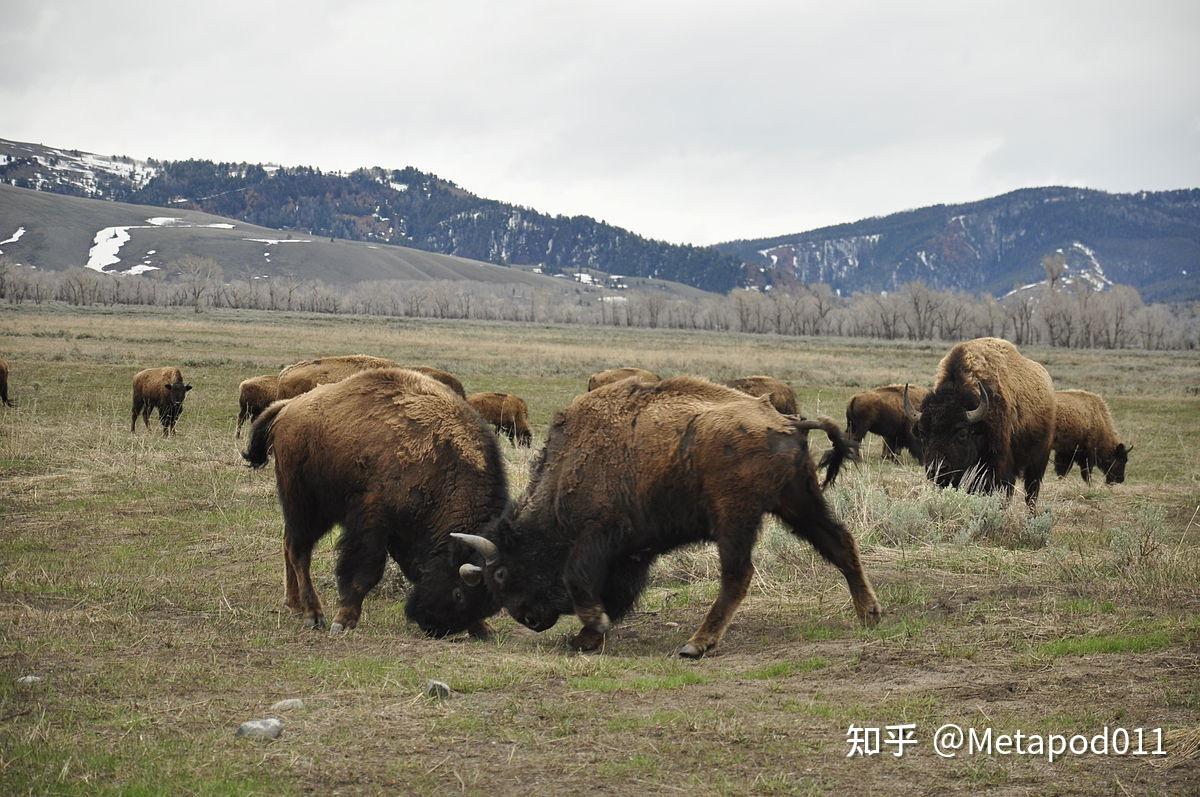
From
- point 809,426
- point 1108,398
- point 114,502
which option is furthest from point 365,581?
point 1108,398

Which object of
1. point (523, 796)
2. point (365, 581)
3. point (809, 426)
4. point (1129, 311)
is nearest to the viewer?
point (523, 796)

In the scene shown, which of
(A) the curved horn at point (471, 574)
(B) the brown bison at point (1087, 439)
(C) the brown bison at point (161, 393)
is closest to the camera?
(A) the curved horn at point (471, 574)

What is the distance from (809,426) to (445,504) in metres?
3.08

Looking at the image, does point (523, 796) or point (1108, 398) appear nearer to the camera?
point (523, 796)

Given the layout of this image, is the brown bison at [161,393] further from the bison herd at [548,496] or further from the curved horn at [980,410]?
the curved horn at [980,410]

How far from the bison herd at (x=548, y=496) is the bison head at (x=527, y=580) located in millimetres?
11

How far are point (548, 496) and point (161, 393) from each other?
1864cm

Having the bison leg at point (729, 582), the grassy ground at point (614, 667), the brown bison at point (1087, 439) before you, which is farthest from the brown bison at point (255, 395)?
the brown bison at point (1087, 439)

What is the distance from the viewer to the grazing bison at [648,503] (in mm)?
7352

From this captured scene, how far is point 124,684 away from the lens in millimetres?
5801

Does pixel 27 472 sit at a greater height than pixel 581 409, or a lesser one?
lesser

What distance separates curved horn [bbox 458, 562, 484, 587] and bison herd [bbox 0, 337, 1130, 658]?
0.02m

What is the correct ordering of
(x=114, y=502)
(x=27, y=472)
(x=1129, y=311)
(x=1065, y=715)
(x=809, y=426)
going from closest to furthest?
1. (x=1065, y=715)
2. (x=809, y=426)
3. (x=114, y=502)
4. (x=27, y=472)
5. (x=1129, y=311)

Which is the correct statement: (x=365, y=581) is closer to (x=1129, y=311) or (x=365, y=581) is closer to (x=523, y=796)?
(x=523, y=796)
